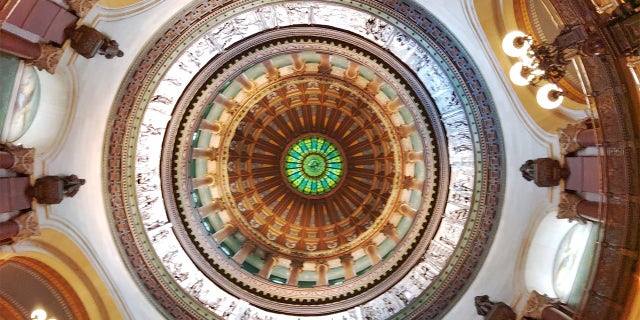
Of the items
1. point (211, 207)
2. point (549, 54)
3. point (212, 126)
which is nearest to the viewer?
point (549, 54)

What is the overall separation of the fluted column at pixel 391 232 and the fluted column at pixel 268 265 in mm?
4314

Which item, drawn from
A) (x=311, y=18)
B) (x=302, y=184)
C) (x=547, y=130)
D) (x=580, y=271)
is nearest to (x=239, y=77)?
(x=311, y=18)

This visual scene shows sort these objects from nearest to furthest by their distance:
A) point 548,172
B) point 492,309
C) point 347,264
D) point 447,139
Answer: point 548,172, point 492,309, point 447,139, point 347,264

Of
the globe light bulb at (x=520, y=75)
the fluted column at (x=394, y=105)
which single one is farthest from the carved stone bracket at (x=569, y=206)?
the fluted column at (x=394, y=105)

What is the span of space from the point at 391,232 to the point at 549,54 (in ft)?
34.0

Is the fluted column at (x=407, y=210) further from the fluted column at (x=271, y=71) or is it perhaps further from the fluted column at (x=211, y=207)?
the fluted column at (x=211, y=207)

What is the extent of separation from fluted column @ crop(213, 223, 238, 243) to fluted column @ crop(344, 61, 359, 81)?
23.3 feet

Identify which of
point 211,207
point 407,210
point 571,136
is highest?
point 211,207

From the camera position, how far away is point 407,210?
53.8 feet

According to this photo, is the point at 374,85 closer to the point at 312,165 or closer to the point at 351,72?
the point at 351,72

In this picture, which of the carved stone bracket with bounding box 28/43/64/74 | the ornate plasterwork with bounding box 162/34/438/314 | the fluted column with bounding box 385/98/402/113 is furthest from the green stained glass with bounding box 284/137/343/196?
the carved stone bracket with bounding box 28/43/64/74

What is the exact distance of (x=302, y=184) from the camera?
1984 cm

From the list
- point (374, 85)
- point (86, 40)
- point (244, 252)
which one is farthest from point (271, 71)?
point (86, 40)

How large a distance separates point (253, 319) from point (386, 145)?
8.39 m
